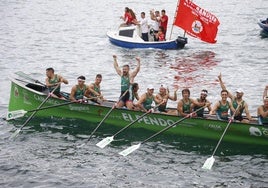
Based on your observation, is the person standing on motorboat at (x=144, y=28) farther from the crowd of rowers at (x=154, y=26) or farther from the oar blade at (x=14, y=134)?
→ the oar blade at (x=14, y=134)

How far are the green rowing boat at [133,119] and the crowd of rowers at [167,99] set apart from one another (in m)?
0.38

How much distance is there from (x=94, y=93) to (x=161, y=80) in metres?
9.67

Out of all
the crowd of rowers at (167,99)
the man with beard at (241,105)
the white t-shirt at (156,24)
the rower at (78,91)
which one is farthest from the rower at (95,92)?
the white t-shirt at (156,24)

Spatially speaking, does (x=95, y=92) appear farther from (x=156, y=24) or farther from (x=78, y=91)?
(x=156, y=24)

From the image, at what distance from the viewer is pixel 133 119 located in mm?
20672

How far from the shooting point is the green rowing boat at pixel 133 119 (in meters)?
19.1

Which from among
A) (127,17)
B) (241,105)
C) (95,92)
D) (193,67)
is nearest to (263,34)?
(193,67)

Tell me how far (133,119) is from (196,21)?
52.4ft

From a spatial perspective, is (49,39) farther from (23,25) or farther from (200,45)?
(200,45)

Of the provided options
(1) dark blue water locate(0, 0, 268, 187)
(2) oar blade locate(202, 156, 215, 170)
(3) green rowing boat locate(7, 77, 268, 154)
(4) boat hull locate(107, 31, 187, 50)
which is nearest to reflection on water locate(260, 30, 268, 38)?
(1) dark blue water locate(0, 0, 268, 187)

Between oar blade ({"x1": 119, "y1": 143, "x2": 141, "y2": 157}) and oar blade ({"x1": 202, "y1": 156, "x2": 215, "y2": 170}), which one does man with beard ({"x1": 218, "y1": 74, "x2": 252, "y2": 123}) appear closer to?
oar blade ({"x1": 202, "y1": 156, "x2": 215, "y2": 170})

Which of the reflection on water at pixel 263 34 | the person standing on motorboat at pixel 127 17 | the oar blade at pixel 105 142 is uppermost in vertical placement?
the person standing on motorboat at pixel 127 17

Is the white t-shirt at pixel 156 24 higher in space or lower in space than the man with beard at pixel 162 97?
higher

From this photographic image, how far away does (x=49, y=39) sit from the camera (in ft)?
147
